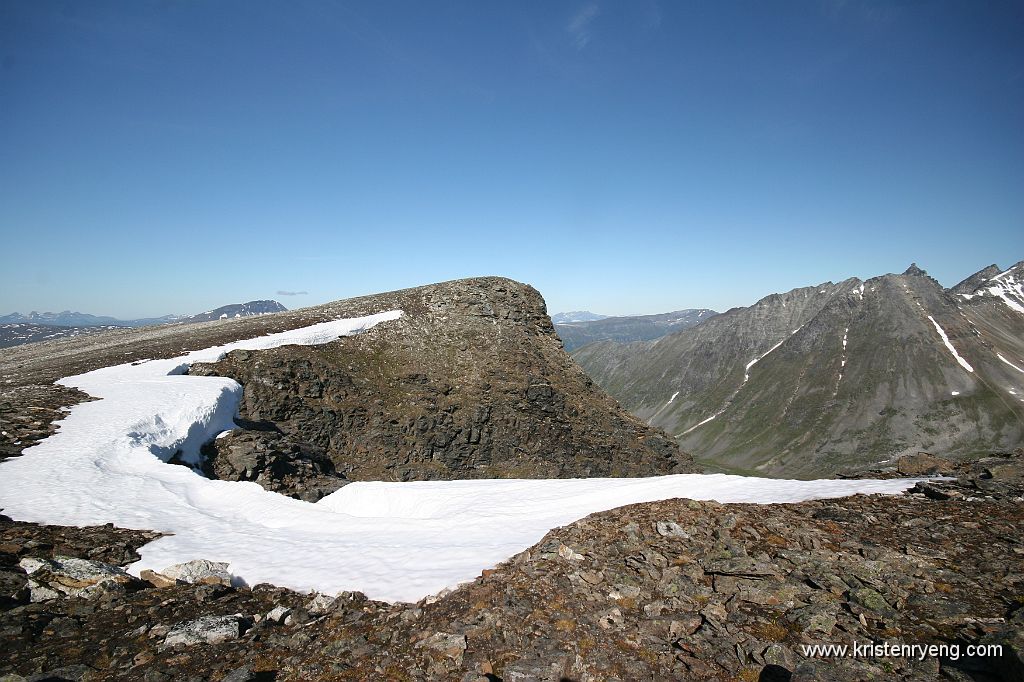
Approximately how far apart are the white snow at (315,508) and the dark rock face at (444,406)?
1168cm

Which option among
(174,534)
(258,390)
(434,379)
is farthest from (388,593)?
(434,379)

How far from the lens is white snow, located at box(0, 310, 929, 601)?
33.2 feet

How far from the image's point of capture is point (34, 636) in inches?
288

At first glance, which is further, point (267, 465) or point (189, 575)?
point (267, 465)

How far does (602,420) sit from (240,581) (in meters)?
35.2

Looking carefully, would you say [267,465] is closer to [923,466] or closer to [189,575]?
[189,575]

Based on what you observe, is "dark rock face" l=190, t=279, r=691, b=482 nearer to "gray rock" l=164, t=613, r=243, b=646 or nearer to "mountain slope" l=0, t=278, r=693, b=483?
"mountain slope" l=0, t=278, r=693, b=483

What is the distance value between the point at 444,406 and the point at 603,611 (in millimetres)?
31259

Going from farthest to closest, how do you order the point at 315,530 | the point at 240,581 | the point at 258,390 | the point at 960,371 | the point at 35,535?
the point at 960,371
the point at 258,390
the point at 315,530
the point at 35,535
the point at 240,581

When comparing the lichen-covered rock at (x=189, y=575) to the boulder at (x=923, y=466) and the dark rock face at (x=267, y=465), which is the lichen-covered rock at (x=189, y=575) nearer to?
the dark rock face at (x=267, y=465)

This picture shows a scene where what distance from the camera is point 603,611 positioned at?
7.70 metres

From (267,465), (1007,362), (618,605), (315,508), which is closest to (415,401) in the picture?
(267,465)

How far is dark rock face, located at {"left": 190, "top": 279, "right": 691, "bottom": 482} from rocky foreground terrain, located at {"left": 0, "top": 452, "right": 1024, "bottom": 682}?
21.8 m

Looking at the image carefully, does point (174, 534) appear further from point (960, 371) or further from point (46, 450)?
point (960, 371)
